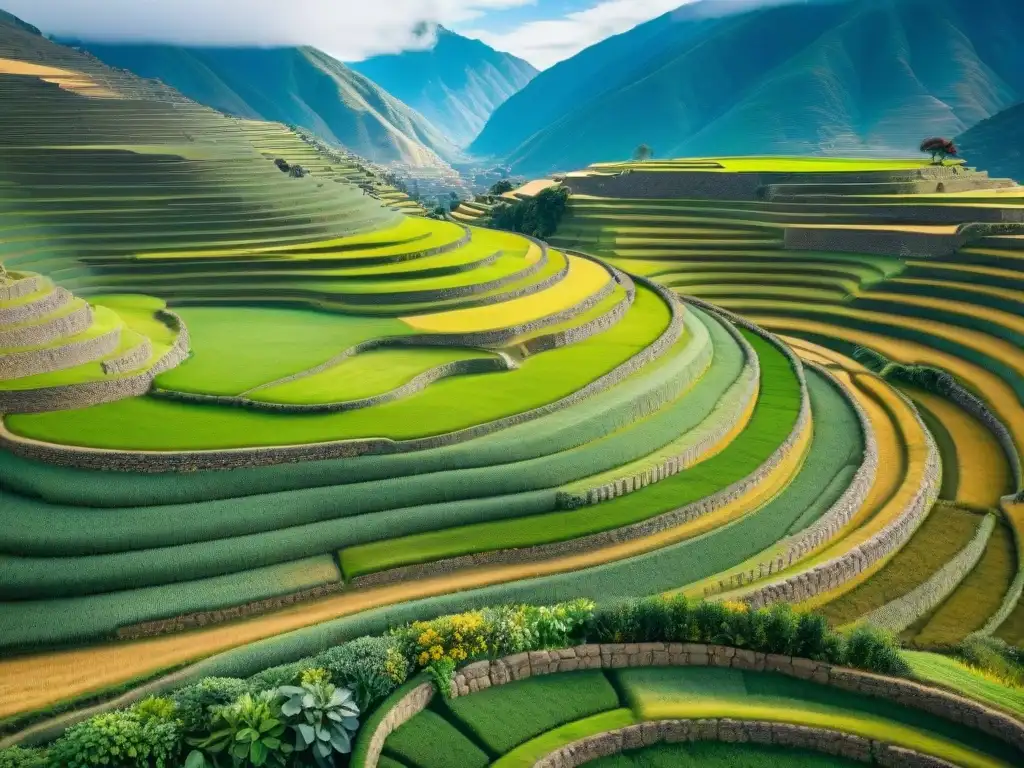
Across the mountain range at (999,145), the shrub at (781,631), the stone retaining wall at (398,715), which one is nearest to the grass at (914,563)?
the shrub at (781,631)

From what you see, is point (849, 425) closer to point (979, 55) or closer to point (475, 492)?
point (475, 492)

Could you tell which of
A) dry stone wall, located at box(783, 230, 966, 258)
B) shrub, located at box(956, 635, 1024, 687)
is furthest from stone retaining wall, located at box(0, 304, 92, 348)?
dry stone wall, located at box(783, 230, 966, 258)

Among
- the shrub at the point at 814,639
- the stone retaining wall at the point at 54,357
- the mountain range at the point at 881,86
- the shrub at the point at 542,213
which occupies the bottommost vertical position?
the stone retaining wall at the point at 54,357

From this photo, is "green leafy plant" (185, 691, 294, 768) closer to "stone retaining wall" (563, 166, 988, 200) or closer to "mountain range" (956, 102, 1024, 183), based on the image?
"stone retaining wall" (563, 166, 988, 200)

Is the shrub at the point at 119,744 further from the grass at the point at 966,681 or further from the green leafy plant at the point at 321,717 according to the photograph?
the grass at the point at 966,681

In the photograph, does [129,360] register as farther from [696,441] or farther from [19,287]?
[696,441]

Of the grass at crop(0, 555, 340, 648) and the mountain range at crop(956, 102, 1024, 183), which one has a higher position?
the mountain range at crop(956, 102, 1024, 183)

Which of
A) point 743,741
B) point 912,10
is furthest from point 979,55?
point 743,741
